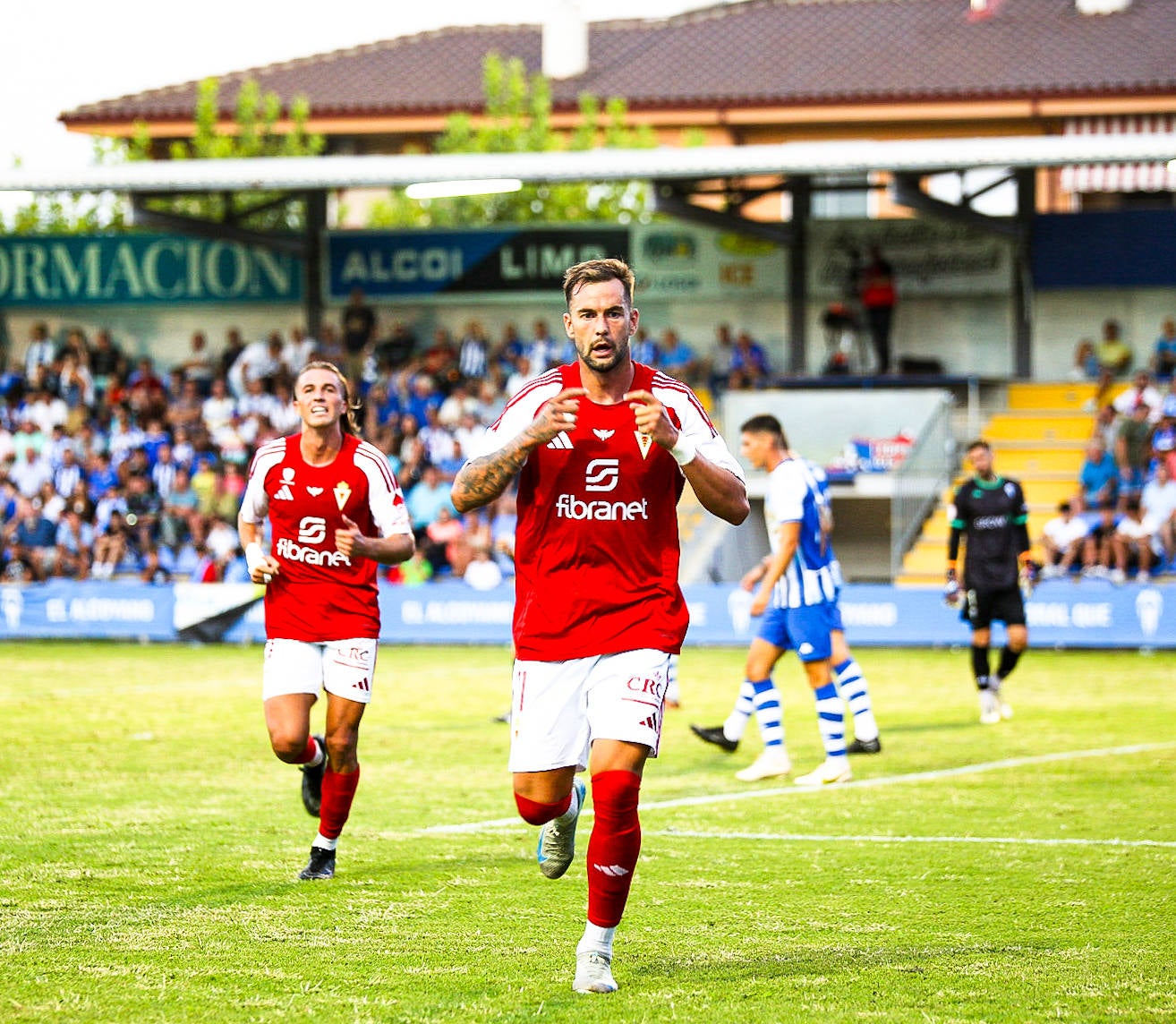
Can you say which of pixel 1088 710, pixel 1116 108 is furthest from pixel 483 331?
pixel 1088 710

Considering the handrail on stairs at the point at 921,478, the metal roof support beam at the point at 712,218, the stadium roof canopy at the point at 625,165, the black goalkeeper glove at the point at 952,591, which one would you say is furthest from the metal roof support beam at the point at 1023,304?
the black goalkeeper glove at the point at 952,591

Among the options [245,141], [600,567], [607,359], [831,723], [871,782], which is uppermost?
[245,141]

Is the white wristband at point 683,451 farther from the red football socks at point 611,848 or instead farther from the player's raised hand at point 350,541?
the player's raised hand at point 350,541

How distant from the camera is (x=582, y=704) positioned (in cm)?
636

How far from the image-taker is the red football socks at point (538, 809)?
255 inches

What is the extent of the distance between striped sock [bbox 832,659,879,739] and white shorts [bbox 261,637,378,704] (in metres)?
5.03

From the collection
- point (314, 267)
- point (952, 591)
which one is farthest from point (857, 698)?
point (314, 267)

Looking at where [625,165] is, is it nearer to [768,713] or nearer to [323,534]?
[768,713]

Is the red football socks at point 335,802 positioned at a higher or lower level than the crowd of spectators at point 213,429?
lower

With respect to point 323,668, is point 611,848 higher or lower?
lower

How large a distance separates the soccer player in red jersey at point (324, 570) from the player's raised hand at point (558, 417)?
2.39 meters

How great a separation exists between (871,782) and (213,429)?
68.8 ft

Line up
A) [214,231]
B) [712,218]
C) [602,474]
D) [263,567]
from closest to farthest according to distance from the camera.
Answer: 1. [602,474]
2. [263,567]
3. [712,218]
4. [214,231]

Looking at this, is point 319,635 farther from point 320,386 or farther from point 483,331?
point 483,331
